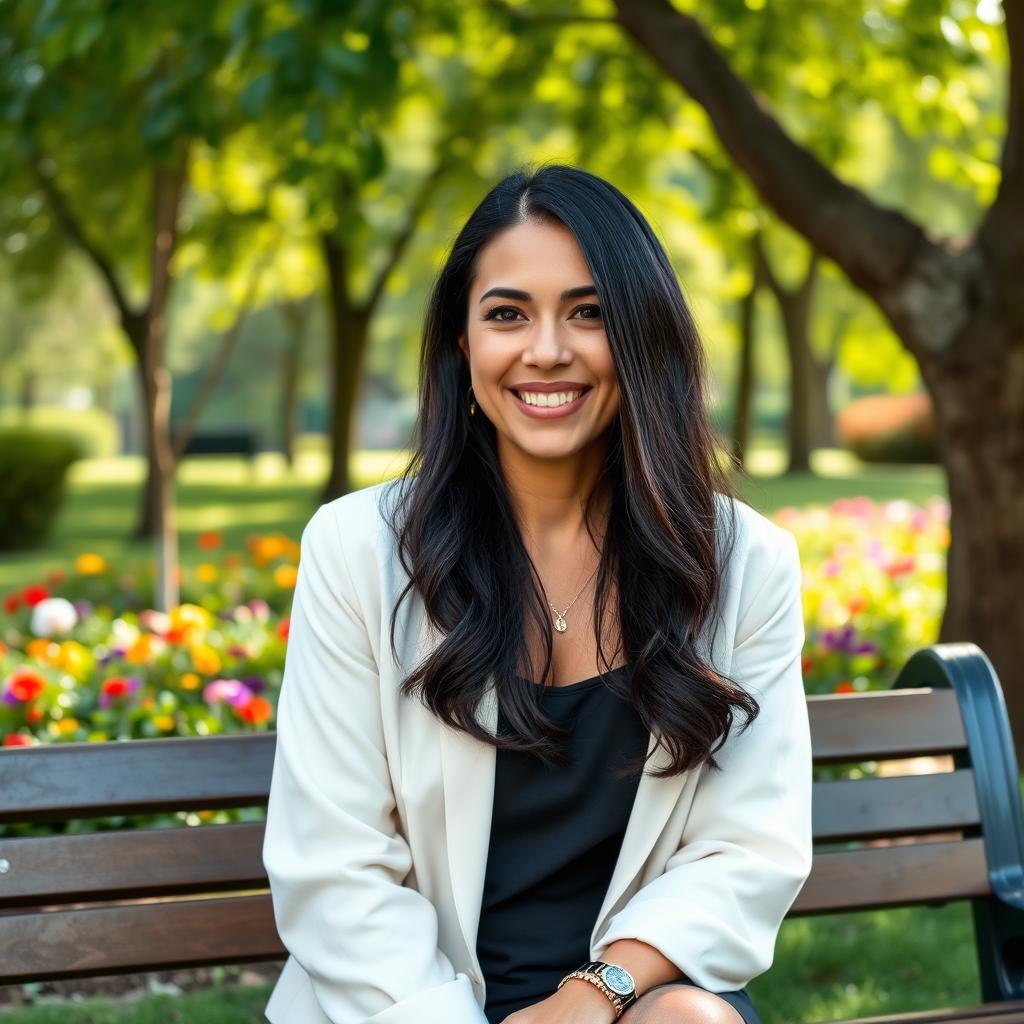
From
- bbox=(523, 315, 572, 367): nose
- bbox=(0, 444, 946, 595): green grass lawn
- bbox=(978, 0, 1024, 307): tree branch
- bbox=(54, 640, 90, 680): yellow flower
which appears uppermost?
bbox=(978, 0, 1024, 307): tree branch

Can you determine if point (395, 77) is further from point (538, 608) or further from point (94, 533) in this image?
point (94, 533)

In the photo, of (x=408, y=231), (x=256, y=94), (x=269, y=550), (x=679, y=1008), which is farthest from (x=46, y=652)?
(x=408, y=231)

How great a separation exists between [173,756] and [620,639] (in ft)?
2.93

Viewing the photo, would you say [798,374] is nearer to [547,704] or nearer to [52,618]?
[52,618]

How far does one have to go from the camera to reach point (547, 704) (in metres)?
2.54

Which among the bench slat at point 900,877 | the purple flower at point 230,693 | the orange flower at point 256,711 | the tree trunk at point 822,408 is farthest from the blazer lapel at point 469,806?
the tree trunk at point 822,408

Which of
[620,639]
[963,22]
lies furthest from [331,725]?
[963,22]

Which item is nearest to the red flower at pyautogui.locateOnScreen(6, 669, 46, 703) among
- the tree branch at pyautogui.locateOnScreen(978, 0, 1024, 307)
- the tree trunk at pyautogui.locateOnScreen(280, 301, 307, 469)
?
the tree branch at pyautogui.locateOnScreen(978, 0, 1024, 307)

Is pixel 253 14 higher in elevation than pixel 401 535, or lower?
higher

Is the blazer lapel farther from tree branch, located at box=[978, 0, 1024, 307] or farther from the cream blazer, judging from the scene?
tree branch, located at box=[978, 0, 1024, 307]

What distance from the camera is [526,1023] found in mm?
2297

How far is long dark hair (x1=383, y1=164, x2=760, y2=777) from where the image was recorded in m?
2.45

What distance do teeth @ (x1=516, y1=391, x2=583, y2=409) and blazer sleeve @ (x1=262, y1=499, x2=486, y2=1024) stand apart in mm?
398

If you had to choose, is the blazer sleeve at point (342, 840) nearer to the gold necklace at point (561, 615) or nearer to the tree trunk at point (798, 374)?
the gold necklace at point (561, 615)
